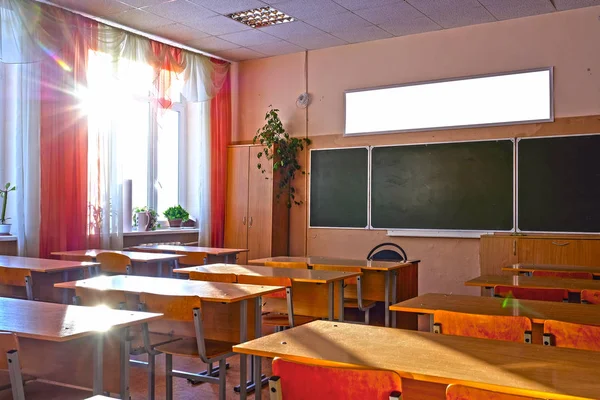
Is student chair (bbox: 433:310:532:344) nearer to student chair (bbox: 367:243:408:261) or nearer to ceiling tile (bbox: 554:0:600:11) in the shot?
student chair (bbox: 367:243:408:261)

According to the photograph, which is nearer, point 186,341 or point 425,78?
point 186,341

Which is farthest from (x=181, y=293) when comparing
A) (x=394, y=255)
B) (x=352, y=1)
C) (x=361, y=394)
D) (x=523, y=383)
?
(x=352, y=1)

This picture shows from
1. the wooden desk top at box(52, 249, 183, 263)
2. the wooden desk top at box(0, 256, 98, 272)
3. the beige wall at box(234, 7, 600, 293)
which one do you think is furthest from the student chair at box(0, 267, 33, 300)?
the beige wall at box(234, 7, 600, 293)

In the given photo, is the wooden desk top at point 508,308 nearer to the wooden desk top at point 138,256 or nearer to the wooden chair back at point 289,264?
the wooden chair back at point 289,264

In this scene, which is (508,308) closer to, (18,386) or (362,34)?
(18,386)

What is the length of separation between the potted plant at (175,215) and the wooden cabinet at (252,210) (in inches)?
25.1

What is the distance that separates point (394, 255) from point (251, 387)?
2783 millimetres

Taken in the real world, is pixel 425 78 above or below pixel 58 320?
above

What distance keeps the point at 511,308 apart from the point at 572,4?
4221mm

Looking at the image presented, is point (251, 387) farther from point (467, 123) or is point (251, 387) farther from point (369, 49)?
point (369, 49)

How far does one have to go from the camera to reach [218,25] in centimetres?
645

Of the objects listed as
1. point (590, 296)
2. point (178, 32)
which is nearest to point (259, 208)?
point (178, 32)

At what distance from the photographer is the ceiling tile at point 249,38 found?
6738 mm

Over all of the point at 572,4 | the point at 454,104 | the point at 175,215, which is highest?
the point at 572,4
